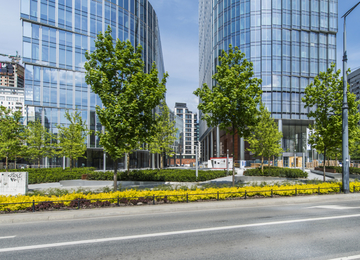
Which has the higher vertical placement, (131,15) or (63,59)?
(131,15)

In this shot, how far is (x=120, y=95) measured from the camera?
15398mm

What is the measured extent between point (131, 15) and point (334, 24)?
47.1 m

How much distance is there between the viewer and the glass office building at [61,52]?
4378 centimetres

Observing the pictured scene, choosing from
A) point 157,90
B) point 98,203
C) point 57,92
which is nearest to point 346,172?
point 157,90

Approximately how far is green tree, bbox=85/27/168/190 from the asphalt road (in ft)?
21.5

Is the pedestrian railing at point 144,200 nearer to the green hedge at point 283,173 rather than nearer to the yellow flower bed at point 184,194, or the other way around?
the yellow flower bed at point 184,194

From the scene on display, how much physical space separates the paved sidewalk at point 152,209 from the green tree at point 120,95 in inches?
201

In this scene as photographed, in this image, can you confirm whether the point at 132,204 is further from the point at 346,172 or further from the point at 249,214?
the point at 346,172

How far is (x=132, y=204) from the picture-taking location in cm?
1201

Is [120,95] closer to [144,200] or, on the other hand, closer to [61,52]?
[144,200]

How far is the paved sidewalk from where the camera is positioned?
983 centimetres

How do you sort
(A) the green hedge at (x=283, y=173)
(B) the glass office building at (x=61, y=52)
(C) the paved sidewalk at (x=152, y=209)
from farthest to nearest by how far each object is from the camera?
(B) the glass office building at (x=61, y=52), (A) the green hedge at (x=283, y=173), (C) the paved sidewalk at (x=152, y=209)

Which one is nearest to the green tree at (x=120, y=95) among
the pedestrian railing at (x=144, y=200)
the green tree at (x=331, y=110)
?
the pedestrian railing at (x=144, y=200)

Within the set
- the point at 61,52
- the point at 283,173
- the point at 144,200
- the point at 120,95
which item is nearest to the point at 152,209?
the point at 144,200
